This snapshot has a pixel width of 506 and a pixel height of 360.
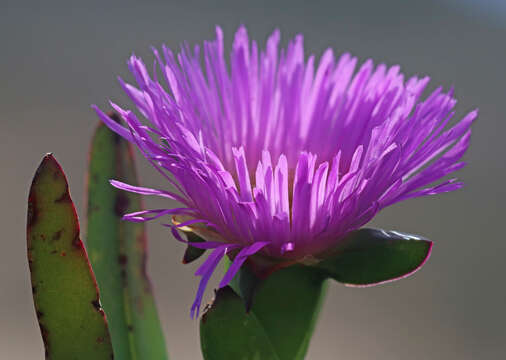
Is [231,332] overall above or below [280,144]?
below

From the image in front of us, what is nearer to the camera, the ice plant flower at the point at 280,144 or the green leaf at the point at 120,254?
the ice plant flower at the point at 280,144

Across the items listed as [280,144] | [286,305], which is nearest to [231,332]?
[286,305]

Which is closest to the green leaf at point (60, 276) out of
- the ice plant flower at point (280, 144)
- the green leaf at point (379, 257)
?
the ice plant flower at point (280, 144)

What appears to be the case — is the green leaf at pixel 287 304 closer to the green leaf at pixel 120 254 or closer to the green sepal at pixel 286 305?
the green sepal at pixel 286 305

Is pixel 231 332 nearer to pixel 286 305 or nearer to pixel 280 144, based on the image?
pixel 286 305

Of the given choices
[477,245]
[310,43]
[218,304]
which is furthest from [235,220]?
[310,43]

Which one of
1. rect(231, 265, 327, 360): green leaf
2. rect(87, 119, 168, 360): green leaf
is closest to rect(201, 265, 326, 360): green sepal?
rect(231, 265, 327, 360): green leaf

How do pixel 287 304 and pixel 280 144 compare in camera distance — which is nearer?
pixel 287 304
